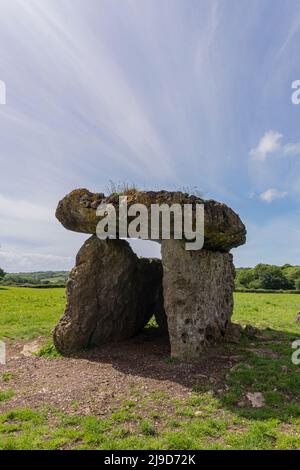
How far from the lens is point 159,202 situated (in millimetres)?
12453

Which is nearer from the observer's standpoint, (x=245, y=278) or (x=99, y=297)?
(x=99, y=297)

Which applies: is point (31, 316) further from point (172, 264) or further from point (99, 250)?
point (172, 264)

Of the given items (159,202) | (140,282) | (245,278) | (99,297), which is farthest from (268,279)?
(159,202)

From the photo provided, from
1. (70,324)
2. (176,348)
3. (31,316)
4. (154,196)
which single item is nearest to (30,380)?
(70,324)

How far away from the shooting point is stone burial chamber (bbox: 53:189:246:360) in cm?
1288

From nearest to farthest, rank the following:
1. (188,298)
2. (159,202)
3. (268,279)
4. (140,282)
→ (159,202)
(188,298)
(140,282)
(268,279)

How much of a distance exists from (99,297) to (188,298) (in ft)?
12.6

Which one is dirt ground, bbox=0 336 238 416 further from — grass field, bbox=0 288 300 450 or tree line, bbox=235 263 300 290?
tree line, bbox=235 263 300 290

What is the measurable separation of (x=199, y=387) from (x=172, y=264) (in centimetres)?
424

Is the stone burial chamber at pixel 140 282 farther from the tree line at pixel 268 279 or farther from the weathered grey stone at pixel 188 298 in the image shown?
the tree line at pixel 268 279

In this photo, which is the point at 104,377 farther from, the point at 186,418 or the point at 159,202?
the point at 159,202

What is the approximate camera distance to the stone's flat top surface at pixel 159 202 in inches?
492

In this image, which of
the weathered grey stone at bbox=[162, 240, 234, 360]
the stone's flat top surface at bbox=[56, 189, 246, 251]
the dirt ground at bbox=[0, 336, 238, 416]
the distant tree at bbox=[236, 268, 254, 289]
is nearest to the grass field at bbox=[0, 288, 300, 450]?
the dirt ground at bbox=[0, 336, 238, 416]

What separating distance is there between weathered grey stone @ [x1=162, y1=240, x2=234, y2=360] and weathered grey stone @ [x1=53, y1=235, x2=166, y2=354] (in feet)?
9.01
